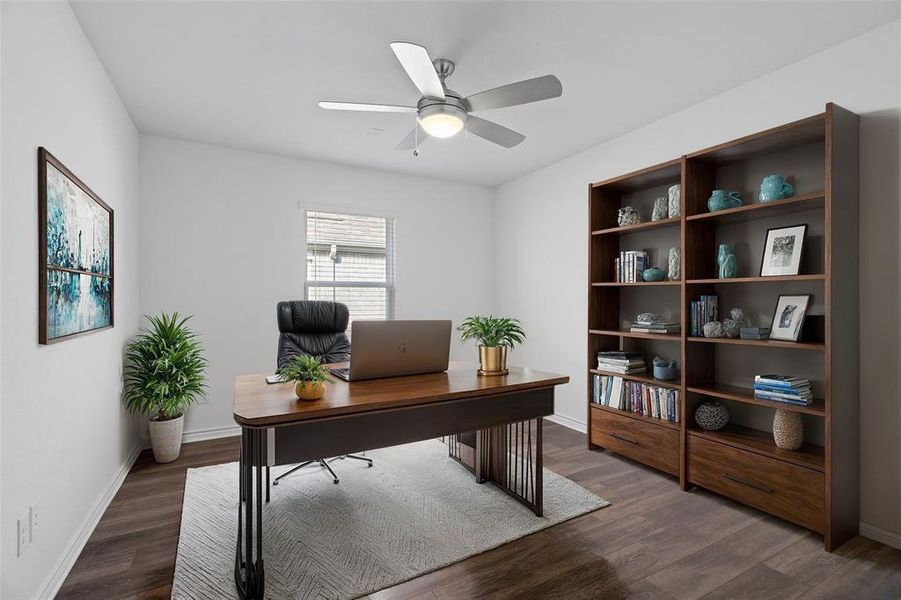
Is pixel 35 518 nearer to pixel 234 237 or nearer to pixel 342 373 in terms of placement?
pixel 342 373

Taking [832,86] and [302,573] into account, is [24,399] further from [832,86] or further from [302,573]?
[832,86]

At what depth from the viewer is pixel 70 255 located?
6.68ft

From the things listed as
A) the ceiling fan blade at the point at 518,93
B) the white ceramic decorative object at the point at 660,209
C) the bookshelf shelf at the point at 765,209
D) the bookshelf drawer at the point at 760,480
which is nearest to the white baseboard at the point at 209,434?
the ceiling fan blade at the point at 518,93

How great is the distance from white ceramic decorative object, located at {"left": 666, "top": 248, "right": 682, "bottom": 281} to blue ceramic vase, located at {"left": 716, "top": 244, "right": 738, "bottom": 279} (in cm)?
30

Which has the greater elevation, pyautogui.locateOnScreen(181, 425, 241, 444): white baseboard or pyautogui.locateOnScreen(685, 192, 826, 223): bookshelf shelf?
pyautogui.locateOnScreen(685, 192, 826, 223): bookshelf shelf

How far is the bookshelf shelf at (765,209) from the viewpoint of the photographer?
7.46ft

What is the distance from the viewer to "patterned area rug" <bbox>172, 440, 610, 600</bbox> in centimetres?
191

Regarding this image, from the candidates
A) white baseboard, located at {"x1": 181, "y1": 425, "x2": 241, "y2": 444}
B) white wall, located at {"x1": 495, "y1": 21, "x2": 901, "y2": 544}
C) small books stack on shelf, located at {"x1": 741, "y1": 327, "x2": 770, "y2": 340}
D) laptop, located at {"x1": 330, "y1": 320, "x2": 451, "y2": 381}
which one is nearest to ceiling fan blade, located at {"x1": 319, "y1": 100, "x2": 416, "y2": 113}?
laptop, located at {"x1": 330, "y1": 320, "x2": 451, "y2": 381}

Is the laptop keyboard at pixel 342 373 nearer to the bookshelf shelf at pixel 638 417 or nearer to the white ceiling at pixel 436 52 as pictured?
the white ceiling at pixel 436 52

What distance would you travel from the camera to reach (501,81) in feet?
8.94

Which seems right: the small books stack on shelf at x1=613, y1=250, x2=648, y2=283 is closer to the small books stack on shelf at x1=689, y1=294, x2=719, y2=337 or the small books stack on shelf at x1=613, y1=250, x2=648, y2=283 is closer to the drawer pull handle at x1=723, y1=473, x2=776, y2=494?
the small books stack on shelf at x1=689, y1=294, x2=719, y2=337

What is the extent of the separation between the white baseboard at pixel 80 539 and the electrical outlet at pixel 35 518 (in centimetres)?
24

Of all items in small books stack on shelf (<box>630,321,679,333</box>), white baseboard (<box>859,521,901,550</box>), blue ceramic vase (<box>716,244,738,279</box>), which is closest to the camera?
white baseboard (<box>859,521,901,550</box>)

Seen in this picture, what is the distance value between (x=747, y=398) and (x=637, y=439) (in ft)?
2.75
